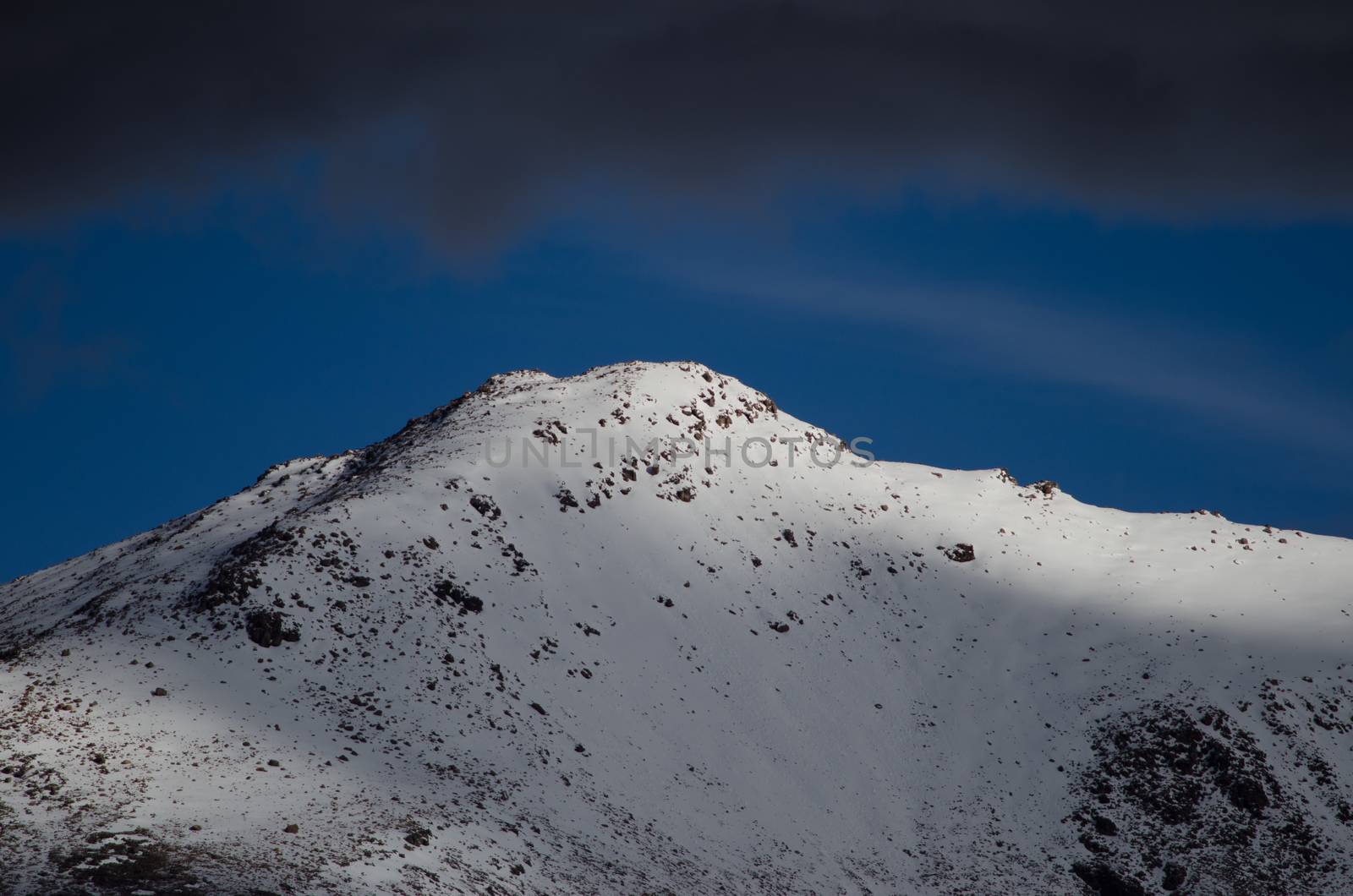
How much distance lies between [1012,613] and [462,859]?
3459 cm

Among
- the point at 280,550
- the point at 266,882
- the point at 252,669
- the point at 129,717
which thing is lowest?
the point at 266,882

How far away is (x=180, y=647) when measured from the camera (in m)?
38.3

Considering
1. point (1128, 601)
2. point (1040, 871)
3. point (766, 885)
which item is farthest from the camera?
point (1128, 601)

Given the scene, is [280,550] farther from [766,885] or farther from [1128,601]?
[1128,601]

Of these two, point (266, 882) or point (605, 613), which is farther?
point (605, 613)

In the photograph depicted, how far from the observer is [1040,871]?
41094mm

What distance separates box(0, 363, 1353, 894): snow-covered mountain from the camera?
1238 inches

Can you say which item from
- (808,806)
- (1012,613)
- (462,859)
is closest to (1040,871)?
(808,806)

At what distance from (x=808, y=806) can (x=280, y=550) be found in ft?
69.7

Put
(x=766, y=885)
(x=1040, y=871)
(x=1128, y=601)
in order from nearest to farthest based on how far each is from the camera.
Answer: (x=766, y=885), (x=1040, y=871), (x=1128, y=601)

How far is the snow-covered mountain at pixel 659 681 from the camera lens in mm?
31453

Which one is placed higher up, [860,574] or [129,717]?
[860,574]

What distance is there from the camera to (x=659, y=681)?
46062mm

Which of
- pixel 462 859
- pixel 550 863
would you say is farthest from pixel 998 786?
pixel 462 859
